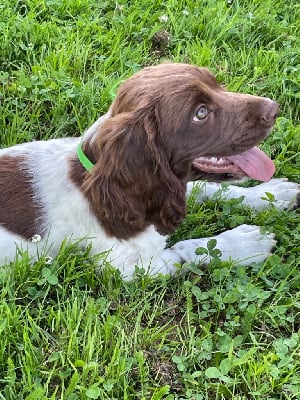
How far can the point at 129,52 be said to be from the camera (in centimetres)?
555

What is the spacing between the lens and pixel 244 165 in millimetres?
4047

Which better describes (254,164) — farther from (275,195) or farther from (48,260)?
(48,260)

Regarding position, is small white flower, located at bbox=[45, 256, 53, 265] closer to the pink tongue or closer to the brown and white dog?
the brown and white dog

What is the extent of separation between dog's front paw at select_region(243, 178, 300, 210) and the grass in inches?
3.7

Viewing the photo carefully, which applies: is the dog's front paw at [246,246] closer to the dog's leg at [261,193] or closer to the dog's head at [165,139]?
the dog's leg at [261,193]

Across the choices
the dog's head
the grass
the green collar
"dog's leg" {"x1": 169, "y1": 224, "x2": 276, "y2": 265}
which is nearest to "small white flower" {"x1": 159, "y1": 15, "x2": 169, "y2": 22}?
the grass

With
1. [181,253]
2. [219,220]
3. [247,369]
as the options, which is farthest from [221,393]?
[219,220]

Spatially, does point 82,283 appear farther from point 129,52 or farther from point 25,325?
point 129,52

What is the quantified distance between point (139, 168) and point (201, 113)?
1.40ft

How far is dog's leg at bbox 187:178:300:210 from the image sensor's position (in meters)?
4.68

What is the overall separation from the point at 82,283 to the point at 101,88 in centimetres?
173

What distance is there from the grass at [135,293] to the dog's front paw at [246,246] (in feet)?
0.23

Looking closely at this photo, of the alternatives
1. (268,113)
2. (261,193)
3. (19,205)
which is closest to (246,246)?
(261,193)

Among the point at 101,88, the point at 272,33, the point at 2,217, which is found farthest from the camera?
the point at 272,33
